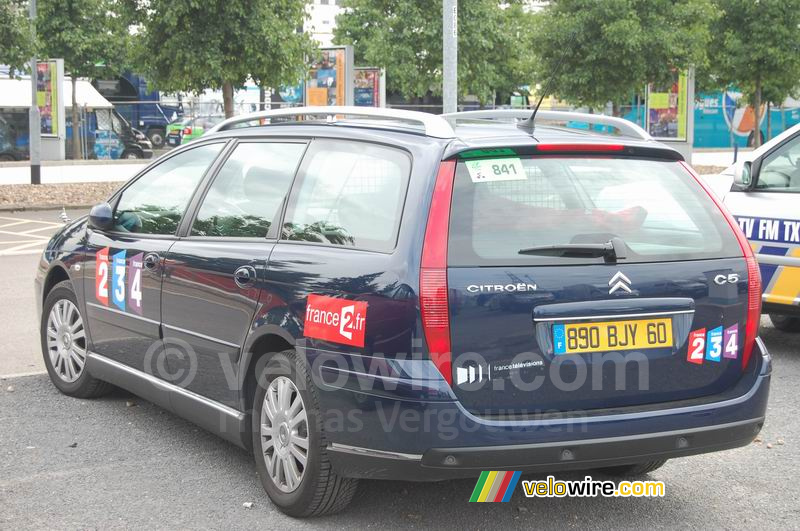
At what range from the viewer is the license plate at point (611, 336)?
3.90 m

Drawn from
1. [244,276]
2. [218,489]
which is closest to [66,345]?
[218,489]

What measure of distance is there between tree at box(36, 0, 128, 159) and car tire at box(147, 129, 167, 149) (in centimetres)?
533

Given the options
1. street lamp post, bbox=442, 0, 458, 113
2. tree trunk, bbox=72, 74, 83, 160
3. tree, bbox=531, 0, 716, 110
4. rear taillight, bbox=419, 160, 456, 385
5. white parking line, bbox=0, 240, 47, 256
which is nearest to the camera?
rear taillight, bbox=419, 160, 456, 385

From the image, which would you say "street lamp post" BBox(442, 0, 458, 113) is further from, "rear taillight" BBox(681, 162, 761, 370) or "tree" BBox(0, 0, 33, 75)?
"rear taillight" BBox(681, 162, 761, 370)

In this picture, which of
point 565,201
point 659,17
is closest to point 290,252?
point 565,201

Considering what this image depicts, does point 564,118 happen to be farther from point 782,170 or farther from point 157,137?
point 157,137

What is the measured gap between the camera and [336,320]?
4031 millimetres

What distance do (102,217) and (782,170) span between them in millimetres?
4901

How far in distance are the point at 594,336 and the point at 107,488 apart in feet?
7.46

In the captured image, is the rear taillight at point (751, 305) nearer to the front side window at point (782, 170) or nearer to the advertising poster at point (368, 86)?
the front side window at point (782, 170)

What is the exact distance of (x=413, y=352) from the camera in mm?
3783

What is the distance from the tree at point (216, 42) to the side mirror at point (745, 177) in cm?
1491

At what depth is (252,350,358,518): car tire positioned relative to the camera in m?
4.11

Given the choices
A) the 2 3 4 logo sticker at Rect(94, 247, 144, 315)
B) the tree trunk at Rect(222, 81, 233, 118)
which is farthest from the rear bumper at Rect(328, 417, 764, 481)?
the tree trunk at Rect(222, 81, 233, 118)
